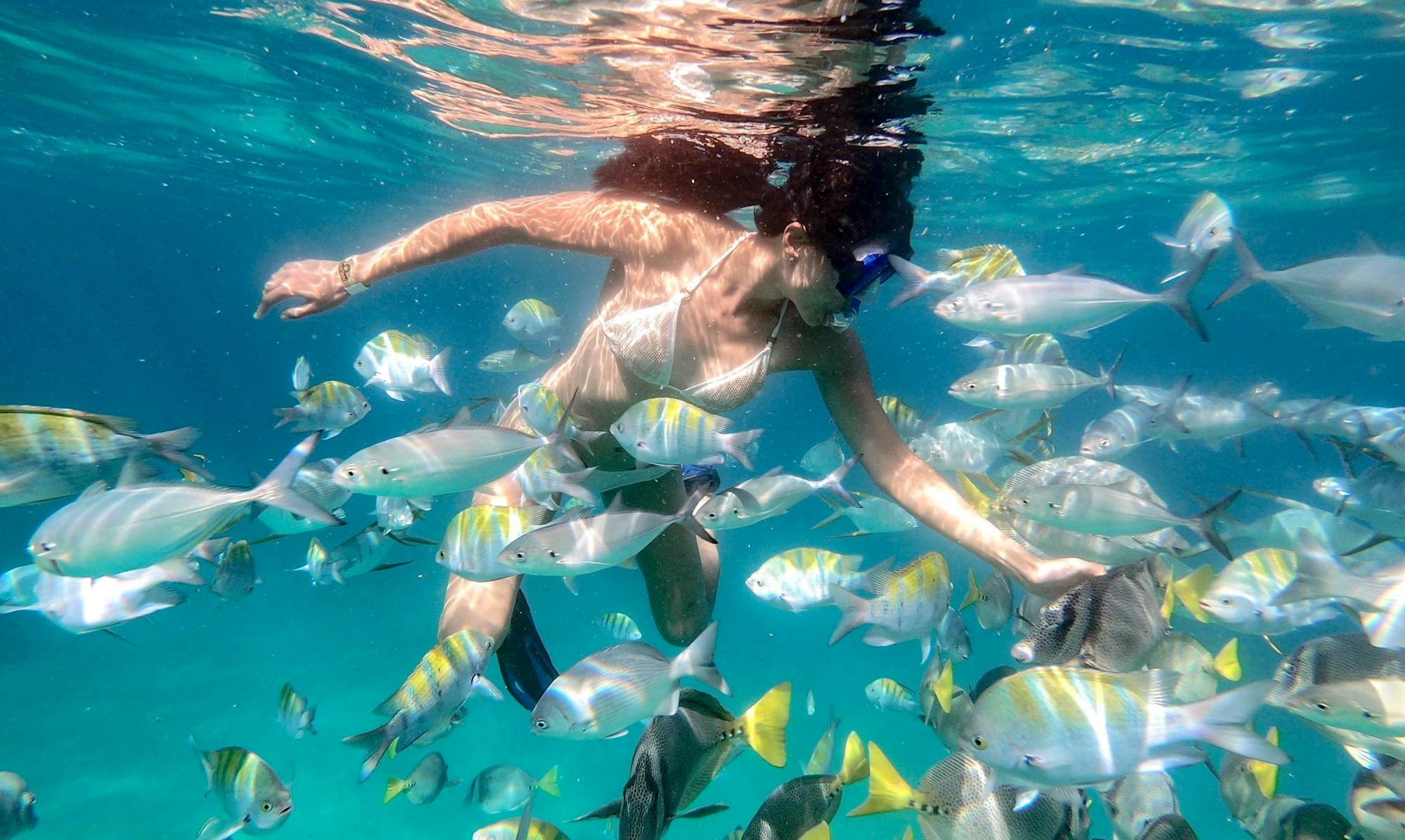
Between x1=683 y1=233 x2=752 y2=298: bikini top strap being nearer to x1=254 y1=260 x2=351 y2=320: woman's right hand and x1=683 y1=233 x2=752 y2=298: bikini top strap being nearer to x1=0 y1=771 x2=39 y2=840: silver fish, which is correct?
x1=254 y1=260 x2=351 y2=320: woman's right hand

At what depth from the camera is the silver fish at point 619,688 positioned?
2695 millimetres

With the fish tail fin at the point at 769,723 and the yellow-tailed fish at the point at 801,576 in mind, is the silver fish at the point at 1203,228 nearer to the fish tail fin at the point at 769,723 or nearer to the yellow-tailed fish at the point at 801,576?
the yellow-tailed fish at the point at 801,576

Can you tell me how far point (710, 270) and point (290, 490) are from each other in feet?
8.25

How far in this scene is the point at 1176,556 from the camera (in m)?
3.84

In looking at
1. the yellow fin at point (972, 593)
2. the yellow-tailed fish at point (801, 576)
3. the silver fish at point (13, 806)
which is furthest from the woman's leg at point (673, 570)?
the silver fish at point (13, 806)

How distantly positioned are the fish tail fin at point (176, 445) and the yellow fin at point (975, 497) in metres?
3.99

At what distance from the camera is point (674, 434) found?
139 inches

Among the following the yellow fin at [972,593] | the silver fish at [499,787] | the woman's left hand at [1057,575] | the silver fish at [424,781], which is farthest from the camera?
the silver fish at [499,787]

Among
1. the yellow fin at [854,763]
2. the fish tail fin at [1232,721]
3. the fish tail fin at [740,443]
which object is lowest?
the yellow fin at [854,763]

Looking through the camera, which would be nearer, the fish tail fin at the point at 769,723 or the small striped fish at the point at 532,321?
the fish tail fin at the point at 769,723

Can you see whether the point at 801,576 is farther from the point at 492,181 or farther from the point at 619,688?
the point at 492,181

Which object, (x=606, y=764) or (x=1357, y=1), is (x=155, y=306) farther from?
(x=1357, y=1)

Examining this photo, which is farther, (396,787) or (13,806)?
(396,787)

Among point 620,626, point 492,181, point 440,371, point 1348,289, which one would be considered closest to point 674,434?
point 440,371
